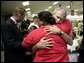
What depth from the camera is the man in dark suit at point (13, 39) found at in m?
3.35

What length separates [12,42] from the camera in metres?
3.34

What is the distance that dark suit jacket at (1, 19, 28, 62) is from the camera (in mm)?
3348

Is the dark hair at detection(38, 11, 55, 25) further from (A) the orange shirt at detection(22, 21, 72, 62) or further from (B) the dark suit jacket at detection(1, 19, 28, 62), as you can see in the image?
(B) the dark suit jacket at detection(1, 19, 28, 62)

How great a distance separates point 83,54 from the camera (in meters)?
2.53

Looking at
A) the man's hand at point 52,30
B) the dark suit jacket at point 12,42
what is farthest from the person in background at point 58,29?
the dark suit jacket at point 12,42

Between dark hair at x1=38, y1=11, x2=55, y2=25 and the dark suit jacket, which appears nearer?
dark hair at x1=38, y1=11, x2=55, y2=25

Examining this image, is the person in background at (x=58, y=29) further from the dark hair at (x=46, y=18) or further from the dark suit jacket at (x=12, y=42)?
the dark suit jacket at (x=12, y=42)

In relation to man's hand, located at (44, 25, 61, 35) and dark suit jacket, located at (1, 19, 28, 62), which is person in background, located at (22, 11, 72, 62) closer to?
man's hand, located at (44, 25, 61, 35)

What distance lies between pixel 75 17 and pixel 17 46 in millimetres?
2461

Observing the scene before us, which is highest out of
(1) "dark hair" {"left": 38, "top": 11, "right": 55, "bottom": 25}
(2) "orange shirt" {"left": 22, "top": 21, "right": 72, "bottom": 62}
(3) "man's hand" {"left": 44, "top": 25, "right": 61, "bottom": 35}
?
(1) "dark hair" {"left": 38, "top": 11, "right": 55, "bottom": 25}

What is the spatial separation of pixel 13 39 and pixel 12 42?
0.05 metres

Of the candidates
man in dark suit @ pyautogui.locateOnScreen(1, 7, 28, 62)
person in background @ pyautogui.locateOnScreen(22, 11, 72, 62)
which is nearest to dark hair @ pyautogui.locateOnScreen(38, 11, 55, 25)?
person in background @ pyautogui.locateOnScreen(22, 11, 72, 62)

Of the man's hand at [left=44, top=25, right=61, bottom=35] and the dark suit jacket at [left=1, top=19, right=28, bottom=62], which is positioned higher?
the man's hand at [left=44, top=25, right=61, bottom=35]

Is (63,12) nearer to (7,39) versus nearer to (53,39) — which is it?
(53,39)
